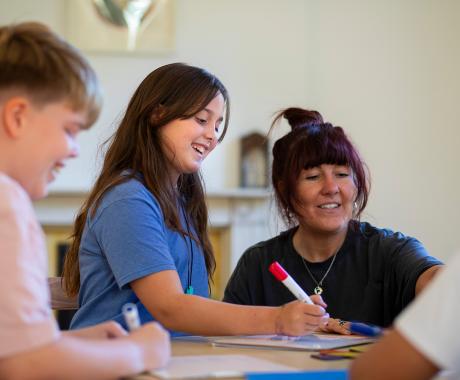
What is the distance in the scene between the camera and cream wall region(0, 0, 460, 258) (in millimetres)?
4543

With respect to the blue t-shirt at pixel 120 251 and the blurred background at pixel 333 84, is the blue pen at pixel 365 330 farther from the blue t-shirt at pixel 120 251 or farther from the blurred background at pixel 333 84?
the blurred background at pixel 333 84

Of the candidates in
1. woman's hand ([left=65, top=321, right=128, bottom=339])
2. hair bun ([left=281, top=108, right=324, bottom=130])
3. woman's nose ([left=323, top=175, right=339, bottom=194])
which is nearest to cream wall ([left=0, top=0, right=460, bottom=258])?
hair bun ([left=281, top=108, right=324, bottom=130])

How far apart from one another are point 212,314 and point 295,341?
16 cm

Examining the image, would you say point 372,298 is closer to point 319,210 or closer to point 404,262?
point 404,262

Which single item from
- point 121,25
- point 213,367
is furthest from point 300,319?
point 121,25

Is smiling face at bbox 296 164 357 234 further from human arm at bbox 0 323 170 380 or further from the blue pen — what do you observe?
human arm at bbox 0 323 170 380

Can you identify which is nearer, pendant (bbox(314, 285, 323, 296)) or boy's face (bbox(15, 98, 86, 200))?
boy's face (bbox(15, 98, 86, 200))

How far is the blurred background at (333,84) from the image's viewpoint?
446 centimetres

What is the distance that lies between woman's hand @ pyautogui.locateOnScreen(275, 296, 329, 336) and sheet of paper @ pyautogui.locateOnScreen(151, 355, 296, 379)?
0.22 meters

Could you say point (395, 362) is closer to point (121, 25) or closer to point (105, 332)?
point (105, 332)

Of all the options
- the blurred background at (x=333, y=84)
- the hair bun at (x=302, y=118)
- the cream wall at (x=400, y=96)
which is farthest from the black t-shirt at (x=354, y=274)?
the cream wall at (x=400, y=96)

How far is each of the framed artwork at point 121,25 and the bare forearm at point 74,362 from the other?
359cm

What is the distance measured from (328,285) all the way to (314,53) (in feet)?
9.52

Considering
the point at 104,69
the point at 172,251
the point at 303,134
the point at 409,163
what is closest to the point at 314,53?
the point at 409,163
